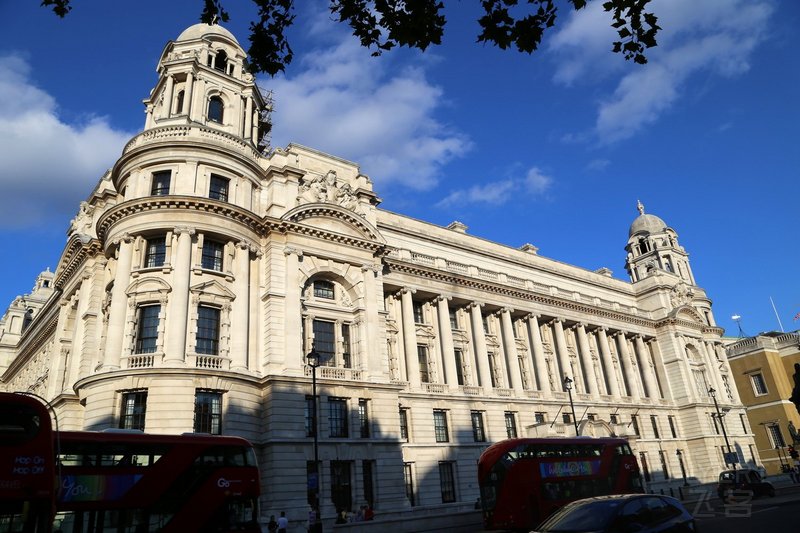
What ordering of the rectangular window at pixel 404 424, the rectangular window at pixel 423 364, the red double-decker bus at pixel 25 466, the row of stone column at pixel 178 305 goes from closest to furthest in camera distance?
the red double-decker bus at pixel 25 466, the row of stone column at pixel 178 305, the rectangular window at pixel 404 424, the rectangular window at pixel 423 364

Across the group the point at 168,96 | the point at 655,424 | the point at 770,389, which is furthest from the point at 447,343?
the point at 770,389

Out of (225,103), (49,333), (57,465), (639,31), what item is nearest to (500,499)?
(57,465)

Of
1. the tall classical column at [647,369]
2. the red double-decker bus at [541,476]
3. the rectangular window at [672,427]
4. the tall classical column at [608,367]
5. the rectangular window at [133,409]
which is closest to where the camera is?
the red double-decker bus at [541,476]

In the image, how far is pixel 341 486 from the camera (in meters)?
31.0

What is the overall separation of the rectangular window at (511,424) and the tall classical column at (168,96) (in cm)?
3322

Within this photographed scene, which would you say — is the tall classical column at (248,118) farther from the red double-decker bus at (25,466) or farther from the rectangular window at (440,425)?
the red double-decker bus at (25,466)

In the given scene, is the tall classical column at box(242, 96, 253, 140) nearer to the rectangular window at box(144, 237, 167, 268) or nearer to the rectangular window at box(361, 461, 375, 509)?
the rectangular window at box(144, 237, 167, 268)

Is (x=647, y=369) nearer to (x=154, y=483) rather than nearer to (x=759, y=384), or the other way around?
(x=759, y=384)

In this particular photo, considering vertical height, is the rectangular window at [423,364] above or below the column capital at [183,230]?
below

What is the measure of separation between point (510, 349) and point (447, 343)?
7071 mm

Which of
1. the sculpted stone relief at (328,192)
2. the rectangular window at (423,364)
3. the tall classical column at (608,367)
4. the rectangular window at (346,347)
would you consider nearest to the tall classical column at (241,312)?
the sculpted stone relief at (328,192)

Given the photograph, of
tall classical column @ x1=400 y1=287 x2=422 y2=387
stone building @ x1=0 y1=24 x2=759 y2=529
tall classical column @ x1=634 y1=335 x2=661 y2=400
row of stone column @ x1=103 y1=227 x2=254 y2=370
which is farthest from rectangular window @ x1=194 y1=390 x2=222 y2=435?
tall classical column @ x1=634 y1=335 x2=661 y2=400

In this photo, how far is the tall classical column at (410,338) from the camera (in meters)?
40.2

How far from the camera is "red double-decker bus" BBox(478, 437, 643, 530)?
23.6 metres
